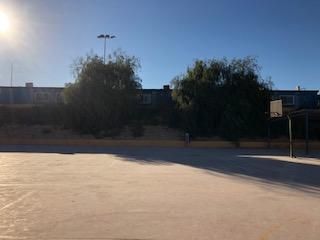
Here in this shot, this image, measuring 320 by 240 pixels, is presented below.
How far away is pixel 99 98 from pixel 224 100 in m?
11.0

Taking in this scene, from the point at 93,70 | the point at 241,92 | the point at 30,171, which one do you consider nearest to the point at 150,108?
the point at 93,70

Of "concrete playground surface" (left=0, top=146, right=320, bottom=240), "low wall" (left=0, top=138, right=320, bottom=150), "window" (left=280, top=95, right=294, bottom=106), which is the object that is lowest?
"concrete playground surface" (left=0, top=146, right=320, bottom=240)

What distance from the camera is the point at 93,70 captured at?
49.0 metres

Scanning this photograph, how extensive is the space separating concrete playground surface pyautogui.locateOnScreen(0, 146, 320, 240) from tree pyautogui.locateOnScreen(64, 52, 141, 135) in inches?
1012

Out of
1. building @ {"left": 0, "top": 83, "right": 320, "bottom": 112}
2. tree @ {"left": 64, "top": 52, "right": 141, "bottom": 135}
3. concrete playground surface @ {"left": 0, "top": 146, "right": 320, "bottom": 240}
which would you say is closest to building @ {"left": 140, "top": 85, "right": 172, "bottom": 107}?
building @ {"left": 0, "top": 83, "right": 320, "bottom": 112}

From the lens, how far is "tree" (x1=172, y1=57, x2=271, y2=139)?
148ft

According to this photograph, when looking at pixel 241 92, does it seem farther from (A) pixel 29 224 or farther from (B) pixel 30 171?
(A) pixel 29 224

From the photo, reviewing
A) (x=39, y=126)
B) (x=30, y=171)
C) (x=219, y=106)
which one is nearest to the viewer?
(x=30, y=171)

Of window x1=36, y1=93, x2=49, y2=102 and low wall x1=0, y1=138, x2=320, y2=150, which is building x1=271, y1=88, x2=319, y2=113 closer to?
low wall x1=0, y1=138, x2=320, y2=150

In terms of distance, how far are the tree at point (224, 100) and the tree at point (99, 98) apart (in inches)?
205

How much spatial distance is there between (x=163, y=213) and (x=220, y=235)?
7.77ft

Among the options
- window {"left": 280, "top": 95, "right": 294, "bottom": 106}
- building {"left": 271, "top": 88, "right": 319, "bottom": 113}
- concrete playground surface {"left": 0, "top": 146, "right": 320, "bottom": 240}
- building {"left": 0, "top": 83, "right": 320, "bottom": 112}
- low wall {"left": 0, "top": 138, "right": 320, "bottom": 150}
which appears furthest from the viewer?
building {"left": 271, "top": 88, "right": 319, "bottom": 113}

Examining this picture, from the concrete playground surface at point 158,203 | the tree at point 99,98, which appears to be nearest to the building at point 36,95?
the tree at point 99,98

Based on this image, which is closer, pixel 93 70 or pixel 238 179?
pixel 238 179
